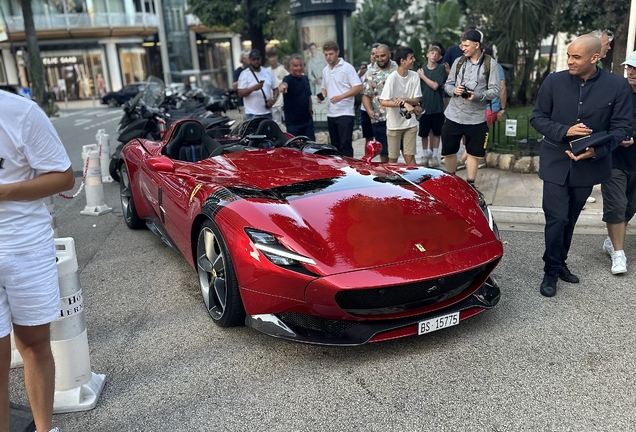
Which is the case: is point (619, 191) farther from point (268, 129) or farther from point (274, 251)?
point (268, 129)

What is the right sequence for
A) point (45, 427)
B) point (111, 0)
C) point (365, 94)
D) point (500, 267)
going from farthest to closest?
1. point (111, 0)
2. point (365, 94)
3. point (500, 267)
4. point (45, 427)

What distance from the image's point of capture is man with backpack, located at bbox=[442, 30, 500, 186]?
6.34 meters

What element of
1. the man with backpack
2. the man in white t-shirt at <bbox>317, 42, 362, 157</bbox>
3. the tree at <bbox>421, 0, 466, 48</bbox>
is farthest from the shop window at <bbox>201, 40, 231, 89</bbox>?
the man with backpack

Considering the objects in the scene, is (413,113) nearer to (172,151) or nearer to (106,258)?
(172,151)

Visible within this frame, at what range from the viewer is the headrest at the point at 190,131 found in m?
5.66

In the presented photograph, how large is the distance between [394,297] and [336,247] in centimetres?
44

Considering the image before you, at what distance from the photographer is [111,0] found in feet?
148

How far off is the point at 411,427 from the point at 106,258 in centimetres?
396

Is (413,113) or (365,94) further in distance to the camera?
(365,94)

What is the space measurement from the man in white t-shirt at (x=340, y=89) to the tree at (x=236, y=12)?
1809cm

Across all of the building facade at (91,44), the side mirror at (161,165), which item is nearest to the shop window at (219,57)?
the building facade at (91,44)

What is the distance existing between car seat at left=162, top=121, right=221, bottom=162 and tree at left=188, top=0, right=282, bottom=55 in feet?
67.2

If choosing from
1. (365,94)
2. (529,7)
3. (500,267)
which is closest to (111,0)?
(529,7)

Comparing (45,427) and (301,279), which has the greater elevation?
(301,279)
